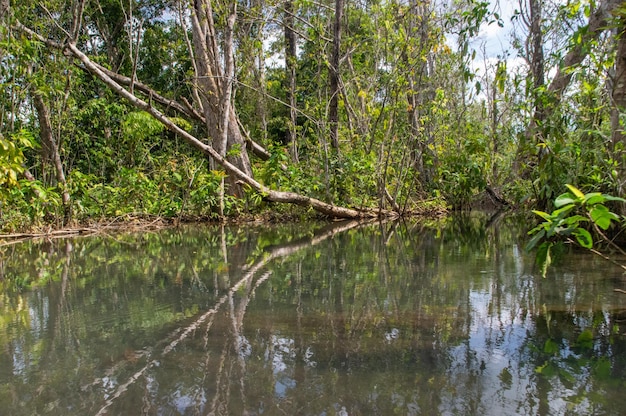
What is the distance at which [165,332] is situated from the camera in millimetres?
2273

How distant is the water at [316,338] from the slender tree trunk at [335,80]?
629cm

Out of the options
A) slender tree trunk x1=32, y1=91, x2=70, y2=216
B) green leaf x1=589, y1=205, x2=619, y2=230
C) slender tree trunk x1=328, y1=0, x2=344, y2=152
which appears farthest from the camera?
slender tree trunk x1=328, y1=0, x2=344, y2=152

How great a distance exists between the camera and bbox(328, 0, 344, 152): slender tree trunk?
10.1 m

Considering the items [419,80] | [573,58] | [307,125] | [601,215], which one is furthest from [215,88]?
[601,215]

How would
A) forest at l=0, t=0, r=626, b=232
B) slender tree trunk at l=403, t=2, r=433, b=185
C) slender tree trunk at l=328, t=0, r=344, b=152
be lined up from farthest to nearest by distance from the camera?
slender tree trunk at l=328, t=0, r=344, b=152 < slender tree trunk at l=403, t=2, r=433, b=185 < forest at l=0, t=0, r=626, b=232

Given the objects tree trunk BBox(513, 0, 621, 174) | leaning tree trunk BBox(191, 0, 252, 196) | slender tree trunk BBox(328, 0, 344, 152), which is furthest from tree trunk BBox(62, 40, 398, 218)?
tree trunk BBox(513, 0, 621, 174)

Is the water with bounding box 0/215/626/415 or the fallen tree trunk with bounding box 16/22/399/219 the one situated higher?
the fallen tree trunk with bounding box 16/22/399/219

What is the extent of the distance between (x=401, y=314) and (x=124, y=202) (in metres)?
7.90

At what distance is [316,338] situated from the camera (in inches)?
84.5

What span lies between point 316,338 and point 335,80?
28.7 ft

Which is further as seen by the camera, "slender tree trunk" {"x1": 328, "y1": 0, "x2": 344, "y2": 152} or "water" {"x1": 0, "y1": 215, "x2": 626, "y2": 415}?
"slender tree trunk" {"x1": 328, "y1": 0, "x2": 344, "y2": 152}

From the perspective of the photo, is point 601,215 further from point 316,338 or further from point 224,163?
point 224,163

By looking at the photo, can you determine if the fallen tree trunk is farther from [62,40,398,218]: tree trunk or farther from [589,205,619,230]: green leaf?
[589,205,619,230]: green leaf

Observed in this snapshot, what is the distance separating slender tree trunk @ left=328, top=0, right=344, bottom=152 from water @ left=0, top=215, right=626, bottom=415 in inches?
248
